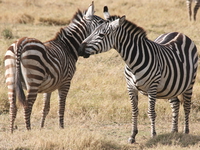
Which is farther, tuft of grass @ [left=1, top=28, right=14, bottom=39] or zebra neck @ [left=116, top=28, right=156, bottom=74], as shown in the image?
tuft of grass @ [left=1, top=28, right=14, bottom=39]

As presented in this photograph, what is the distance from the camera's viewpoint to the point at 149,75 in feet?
20.4

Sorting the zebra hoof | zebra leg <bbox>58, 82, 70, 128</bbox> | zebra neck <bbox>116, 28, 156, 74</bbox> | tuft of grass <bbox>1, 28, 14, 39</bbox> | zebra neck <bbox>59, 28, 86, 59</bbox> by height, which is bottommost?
the zebra hoof

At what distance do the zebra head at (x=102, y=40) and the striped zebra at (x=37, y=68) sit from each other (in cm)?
78

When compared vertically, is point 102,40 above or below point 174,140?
above

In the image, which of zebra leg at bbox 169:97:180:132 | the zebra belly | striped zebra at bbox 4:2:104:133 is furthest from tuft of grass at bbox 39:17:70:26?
the zebra belly

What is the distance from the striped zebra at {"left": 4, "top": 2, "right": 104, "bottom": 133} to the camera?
20.2ft

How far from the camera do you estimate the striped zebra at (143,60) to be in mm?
6082

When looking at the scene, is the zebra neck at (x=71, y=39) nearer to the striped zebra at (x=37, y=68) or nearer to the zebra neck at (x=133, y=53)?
the striped zebra at (x=37, y=68)

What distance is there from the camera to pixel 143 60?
6250 millimetres

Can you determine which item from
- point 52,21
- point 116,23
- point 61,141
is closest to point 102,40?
point 116,23

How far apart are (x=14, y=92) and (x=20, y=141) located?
80 cm

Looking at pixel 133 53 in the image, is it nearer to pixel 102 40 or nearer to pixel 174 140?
pixel 102 40

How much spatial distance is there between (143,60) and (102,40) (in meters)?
0.74

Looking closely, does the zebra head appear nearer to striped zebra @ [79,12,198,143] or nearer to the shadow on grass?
striped zebra @ [79,12,198,143]
